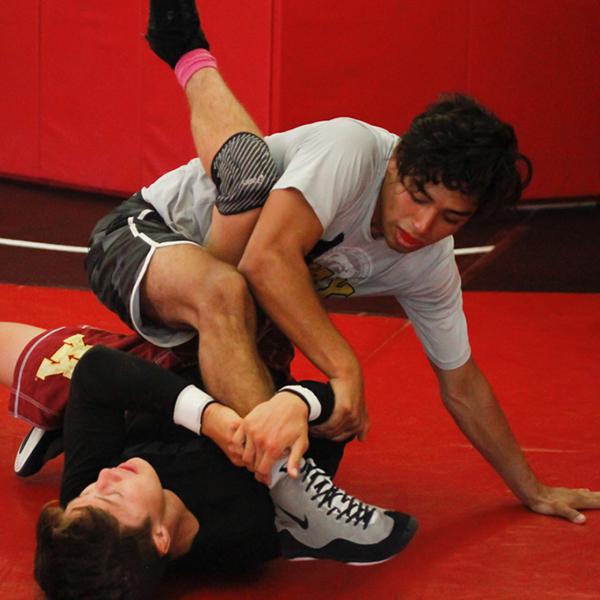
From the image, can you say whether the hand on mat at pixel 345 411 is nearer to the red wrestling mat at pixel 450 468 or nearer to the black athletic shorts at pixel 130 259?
the red wrestling mat at pixel 450 468

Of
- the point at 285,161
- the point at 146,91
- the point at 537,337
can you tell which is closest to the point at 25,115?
the point at 146,91

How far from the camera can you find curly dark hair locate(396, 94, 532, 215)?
2.19 metres

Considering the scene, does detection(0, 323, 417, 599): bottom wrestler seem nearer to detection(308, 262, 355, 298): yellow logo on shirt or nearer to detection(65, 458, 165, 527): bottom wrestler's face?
detection(65, 458, 165, 527): bottom wrestler's face

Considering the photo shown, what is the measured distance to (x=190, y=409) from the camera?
2084 millimetres

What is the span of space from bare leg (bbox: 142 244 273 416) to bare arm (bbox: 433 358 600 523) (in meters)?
0.49

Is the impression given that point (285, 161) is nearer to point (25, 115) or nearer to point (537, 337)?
point (537, 337)

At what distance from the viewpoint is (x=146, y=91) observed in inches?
200

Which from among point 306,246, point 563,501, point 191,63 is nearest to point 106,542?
point 306,246

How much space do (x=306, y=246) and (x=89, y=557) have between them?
2.26ft

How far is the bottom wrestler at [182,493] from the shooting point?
6.52 feet

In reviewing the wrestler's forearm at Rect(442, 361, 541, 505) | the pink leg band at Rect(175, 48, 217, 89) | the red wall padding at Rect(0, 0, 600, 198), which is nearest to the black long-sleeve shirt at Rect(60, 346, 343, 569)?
the wrestler's forearm at Rect(442, 361, 541, 505)

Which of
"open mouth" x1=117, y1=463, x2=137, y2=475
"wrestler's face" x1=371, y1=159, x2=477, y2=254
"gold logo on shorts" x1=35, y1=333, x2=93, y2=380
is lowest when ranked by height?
"gold logo on shorts" x1=35, y1=333, x2=93, y2=380

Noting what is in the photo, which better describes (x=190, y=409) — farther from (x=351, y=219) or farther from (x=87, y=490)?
(x=351, y=219)

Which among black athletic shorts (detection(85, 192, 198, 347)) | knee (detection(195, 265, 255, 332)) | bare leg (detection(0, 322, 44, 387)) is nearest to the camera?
knee (detection(195, 265, 255, 332))
